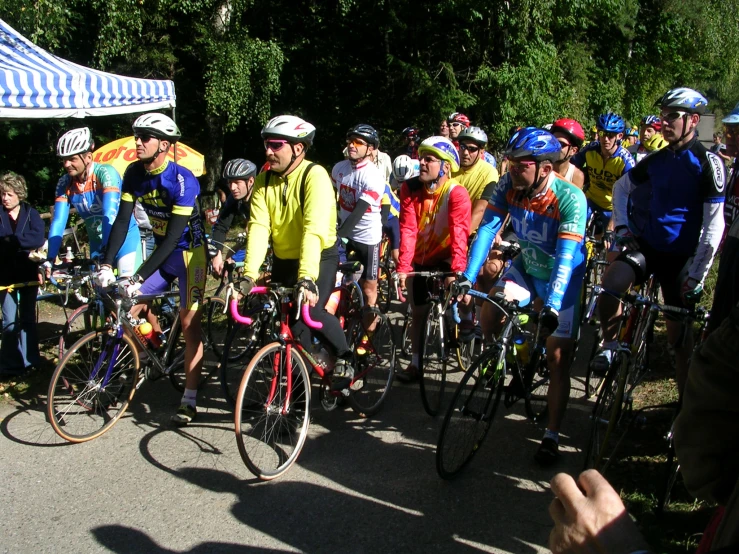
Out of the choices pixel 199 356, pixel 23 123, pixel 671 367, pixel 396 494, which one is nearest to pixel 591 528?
pixel 396 494

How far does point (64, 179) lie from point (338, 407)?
323 cm

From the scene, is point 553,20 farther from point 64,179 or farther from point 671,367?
point 64,179

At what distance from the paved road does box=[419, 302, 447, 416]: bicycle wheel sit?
0.15 m

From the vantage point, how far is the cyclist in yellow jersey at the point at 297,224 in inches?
181

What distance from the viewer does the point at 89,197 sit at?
6.25 m

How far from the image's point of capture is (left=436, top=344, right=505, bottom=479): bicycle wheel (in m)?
4.30

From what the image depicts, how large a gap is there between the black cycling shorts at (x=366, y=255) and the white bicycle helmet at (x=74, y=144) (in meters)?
2.53

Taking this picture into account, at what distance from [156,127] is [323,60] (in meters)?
14.8

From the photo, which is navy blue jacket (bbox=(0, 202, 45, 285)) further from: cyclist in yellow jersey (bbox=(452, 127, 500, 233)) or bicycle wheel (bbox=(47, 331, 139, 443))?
cyclist in yellow jersey (bbox=(452, 127, 500, 233))

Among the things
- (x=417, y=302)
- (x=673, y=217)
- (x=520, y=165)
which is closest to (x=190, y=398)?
(x=417, y=302)

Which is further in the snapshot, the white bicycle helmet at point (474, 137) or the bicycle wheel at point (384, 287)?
the bicycle wheel at point (384, 287)

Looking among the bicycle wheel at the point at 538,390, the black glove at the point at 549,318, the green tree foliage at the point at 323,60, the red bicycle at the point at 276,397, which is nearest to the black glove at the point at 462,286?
the black glove at the point at 549,318

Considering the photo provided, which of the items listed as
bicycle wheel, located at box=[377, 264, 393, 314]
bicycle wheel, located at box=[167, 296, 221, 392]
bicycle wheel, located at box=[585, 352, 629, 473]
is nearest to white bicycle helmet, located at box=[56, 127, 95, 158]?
bicycle wheel, located at box=[167, 296, 221, 392]

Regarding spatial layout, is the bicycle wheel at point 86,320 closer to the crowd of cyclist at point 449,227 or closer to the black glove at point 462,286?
the crowd of cyclist at point 449,227
